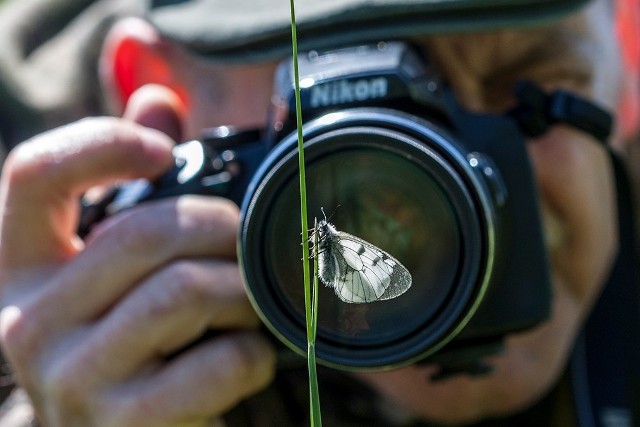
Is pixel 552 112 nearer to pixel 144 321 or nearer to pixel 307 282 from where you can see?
pixel 144 321

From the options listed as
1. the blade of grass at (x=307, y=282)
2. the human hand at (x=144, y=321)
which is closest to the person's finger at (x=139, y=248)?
the human hand at (x=144, y=321)

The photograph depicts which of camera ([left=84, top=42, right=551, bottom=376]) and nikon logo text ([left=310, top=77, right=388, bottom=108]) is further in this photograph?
nikon logo text ([left=310, top=77, right=388, bottom=108])

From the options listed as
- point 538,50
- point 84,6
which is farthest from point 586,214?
point 84,6

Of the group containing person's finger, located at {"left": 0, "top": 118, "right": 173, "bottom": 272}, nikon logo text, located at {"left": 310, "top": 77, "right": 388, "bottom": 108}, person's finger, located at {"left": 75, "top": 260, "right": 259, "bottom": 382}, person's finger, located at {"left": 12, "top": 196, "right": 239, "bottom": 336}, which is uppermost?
nikon logo text, located at {"left": 310, "top": 77, "right": 388, "bottom": 108}

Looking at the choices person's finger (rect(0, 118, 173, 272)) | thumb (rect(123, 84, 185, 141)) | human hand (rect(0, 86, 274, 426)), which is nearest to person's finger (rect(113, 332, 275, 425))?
human hand (rect(0, 86, 274, 426))

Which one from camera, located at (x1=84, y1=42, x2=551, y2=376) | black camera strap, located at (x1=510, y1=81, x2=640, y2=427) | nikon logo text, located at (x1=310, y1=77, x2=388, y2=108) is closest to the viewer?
camera, located at (x1=84, y1=42, x2=551, y2=376)

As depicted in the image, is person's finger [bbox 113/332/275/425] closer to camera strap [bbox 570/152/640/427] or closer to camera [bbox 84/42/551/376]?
camera [bbox 84/42/551/376]
